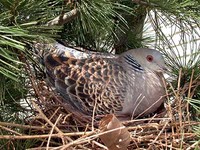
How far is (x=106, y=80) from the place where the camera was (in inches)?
53.3

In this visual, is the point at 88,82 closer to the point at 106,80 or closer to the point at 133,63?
the point at 106,80

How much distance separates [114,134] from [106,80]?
1.05 ft

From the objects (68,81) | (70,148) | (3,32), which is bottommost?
(70,148)

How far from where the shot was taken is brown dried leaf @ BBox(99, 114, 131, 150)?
1.05 metres

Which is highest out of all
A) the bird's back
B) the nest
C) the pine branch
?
the pine branch

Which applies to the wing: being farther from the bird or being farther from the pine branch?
the pine branch

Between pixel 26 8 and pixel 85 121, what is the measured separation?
1.13 ft

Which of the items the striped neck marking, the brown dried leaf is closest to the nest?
the brown dried leaf

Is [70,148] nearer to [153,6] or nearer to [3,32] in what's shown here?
[3,32]

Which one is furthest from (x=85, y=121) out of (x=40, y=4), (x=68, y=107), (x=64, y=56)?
(x=40, y=4)

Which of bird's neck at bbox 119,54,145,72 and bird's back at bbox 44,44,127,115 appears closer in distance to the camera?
bird's back at bbox 44,44,127,115

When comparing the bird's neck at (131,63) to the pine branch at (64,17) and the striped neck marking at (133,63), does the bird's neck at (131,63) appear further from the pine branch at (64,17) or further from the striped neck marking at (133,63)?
the pine branch at (64,17)

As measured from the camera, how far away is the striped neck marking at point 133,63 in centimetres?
143

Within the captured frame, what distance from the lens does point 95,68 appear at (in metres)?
1.37
